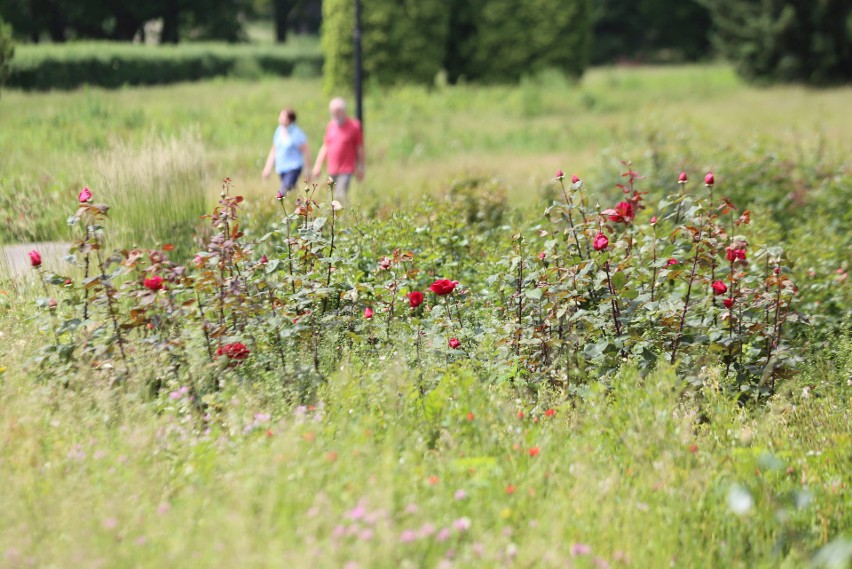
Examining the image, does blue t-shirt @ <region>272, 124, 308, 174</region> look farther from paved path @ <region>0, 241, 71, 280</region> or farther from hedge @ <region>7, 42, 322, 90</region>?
hedge @ <region>7, 42, 322, 90</region>

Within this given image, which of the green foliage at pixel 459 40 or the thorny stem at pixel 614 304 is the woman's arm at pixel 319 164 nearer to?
the thorny stem at pixel 614 304

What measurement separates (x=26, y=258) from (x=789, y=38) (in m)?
27.2

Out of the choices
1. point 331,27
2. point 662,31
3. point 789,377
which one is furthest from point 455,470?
point 662,31

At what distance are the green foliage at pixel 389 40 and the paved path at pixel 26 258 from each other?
57.6 ft

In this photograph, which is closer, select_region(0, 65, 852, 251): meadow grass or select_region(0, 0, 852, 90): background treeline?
select_region(0, 65, 852, 251): meadow grass

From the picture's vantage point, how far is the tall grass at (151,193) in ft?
23.1

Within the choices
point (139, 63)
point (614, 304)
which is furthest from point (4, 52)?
point (139, 63)

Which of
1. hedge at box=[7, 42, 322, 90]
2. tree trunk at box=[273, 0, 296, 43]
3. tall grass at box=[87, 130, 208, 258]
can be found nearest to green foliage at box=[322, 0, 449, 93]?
hedge at box=[7, 42, 322, 90]

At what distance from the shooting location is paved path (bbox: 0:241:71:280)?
6198 mm

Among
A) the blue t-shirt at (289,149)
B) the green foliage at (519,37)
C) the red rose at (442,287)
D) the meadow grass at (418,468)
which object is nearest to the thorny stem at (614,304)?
the meadow grass at (418,468)

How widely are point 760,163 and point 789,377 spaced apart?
578cm

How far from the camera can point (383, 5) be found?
23.8m

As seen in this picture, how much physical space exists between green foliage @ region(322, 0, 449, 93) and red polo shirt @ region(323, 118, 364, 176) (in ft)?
46.7

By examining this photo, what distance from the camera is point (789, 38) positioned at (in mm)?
A: 28469
